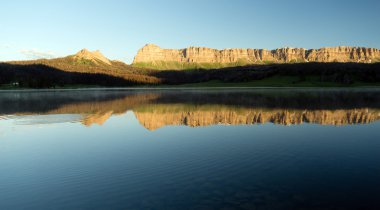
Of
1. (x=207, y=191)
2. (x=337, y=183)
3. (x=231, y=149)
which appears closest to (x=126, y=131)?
(x=231, y=149)

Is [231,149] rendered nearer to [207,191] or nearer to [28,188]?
[207,191]

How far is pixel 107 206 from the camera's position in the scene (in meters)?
13.6

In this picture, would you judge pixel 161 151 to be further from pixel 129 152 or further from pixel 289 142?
pixel 289 142

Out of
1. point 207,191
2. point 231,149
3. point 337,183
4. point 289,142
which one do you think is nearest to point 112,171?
point 207,191

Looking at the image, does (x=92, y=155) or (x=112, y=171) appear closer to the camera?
(x=112, y=171)

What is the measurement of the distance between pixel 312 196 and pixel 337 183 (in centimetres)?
261

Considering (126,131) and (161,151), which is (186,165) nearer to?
(161,151)

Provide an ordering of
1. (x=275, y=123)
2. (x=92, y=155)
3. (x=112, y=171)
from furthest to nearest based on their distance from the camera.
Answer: (x=275, y=123) → (x=92, y=155) → (x=112, y=171)

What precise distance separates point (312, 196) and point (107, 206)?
9268 millimetres

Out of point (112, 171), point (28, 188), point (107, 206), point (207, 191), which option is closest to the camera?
point (107, 206)

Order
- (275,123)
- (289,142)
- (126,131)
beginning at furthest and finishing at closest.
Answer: (275,123), (126,131), (289,142)

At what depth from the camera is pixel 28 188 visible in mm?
16266

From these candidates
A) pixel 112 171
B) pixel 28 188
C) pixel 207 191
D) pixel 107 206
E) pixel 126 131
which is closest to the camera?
pixel 107 206

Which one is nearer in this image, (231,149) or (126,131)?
(231,149)
